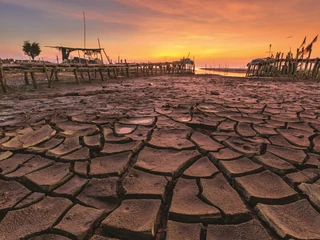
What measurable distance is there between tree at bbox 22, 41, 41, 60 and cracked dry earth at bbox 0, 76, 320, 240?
3869 cm

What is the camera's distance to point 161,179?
187 centimetres

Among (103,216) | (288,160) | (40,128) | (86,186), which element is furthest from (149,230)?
(40,128)

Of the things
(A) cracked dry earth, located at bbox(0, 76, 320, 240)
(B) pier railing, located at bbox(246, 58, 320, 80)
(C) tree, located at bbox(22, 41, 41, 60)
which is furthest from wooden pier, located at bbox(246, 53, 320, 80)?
(C) tree, located at bbox(22, 41, 41, 60)

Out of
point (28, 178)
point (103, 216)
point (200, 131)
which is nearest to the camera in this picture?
point (103, 216)

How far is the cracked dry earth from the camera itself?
1369 millimetres

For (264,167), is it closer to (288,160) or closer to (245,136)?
(288,160)

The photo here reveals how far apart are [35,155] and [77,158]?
498mm

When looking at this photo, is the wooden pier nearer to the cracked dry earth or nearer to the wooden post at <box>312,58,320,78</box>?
the wooden post at <box>312,58,320,78</box>

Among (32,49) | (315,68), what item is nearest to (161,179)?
(315,68)

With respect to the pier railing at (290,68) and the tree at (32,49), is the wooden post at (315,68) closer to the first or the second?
the pier railing at (290,68)

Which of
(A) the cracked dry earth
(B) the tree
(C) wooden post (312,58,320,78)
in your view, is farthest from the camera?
(B) the tree

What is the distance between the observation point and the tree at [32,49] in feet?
116

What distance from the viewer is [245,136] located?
276 cm

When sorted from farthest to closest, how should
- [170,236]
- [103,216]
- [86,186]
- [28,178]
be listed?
[28,178]
[86,186]
[103,216]
[170,236]
